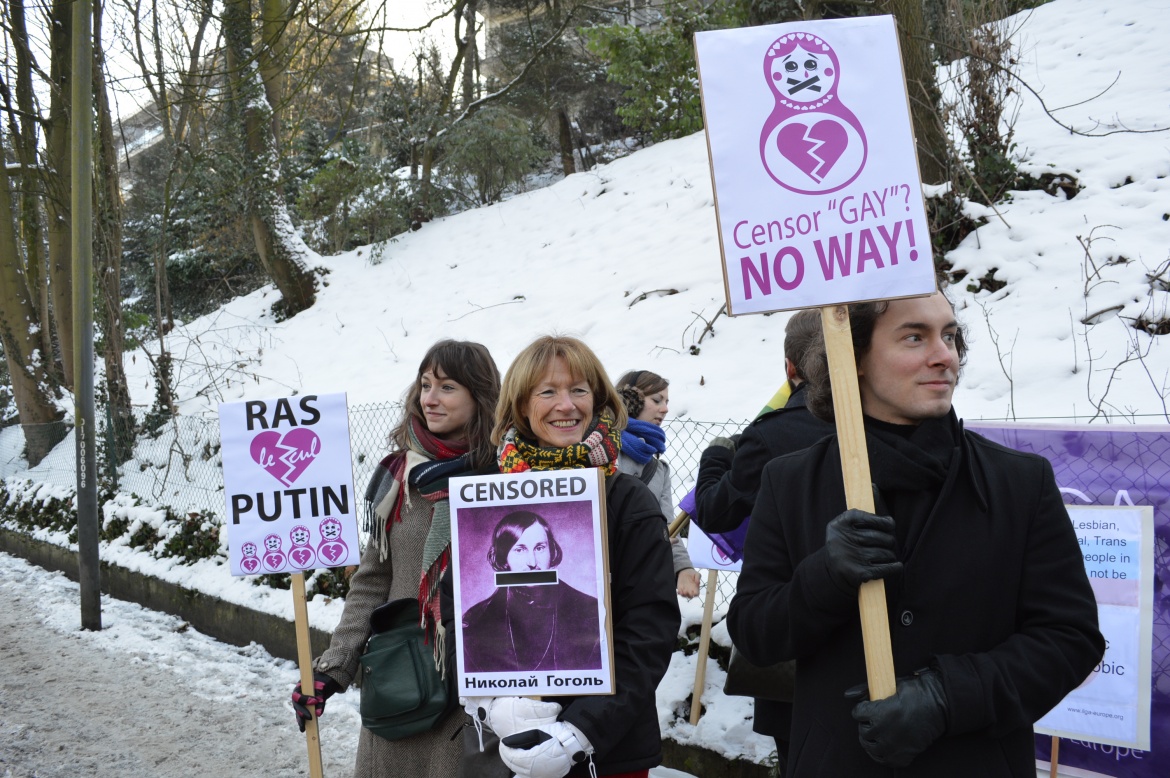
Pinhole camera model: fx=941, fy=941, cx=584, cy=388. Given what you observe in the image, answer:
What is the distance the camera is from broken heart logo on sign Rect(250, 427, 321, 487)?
12.2 feet

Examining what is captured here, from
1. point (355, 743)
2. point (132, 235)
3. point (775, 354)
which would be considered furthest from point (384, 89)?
point (355, 743)

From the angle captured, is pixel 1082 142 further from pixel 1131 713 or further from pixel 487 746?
pixel 487 746

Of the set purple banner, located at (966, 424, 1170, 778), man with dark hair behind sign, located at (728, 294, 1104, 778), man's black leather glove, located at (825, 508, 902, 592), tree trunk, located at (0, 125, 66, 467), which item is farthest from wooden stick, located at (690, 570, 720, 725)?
tree trunk, located at (0, 125, 66, 467)

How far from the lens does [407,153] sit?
21.3 m

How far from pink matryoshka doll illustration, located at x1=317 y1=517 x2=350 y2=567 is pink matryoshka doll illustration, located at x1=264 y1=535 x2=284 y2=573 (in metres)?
0.15

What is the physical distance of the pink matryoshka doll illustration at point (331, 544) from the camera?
3723mm

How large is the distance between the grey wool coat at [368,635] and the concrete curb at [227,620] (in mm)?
1720

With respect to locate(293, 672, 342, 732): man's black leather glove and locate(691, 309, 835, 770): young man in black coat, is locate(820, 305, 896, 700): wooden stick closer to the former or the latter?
locate(691, 309, 835, 770): young man in black coat

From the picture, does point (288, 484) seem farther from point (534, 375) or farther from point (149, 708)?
point (149, 708)

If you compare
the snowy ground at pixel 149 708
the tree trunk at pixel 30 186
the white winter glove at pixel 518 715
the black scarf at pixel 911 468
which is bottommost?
the snowy ground at pixel 149 708

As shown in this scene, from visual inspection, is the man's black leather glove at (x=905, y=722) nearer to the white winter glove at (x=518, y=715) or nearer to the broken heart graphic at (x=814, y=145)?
the white winter glove at (x=518, y=715)

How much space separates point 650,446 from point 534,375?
1.37m

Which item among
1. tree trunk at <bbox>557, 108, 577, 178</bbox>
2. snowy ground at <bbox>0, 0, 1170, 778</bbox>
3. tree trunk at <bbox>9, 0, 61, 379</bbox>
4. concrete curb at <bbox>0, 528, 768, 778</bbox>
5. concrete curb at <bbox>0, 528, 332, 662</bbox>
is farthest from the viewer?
tree trunk at <bbox>557, 108, 577, 178</bbox>

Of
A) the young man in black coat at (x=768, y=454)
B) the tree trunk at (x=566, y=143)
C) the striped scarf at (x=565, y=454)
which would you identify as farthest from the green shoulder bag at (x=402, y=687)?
the tree trunk at (x=566, y=143)
